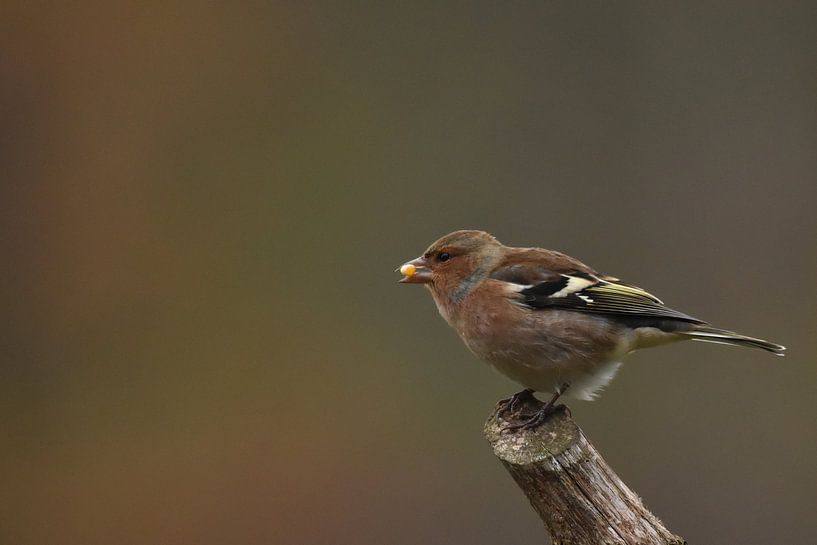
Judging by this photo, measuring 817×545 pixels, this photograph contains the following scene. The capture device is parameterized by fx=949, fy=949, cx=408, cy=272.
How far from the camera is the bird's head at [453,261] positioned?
4.45m

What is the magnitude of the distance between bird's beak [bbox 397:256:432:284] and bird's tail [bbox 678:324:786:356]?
1221 mm

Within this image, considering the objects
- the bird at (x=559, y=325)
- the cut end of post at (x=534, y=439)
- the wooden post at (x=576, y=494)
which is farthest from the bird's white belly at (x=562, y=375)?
the wooden post at (x=576, y=494)

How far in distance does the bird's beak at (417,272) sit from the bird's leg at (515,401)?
2.72ft

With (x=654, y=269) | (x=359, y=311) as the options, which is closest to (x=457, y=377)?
(x=359, y=311)

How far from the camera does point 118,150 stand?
9195mm

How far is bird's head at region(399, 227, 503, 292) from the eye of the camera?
445 cm

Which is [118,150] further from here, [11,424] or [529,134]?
[529,134]

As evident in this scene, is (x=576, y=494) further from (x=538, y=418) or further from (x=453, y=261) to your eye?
(x=453, y=261)

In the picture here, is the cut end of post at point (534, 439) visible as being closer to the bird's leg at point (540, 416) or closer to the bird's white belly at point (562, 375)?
the bird's leg at point (540, 416)

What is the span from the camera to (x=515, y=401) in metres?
3.86

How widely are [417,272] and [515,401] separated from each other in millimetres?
978

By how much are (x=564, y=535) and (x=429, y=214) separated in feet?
19.9

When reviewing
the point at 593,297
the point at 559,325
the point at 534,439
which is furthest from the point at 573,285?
the point at 534,439

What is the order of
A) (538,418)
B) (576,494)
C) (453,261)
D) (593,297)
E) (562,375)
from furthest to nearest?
(453,261) < (593,297) < (562,375) < (538,418) < (576,494)
